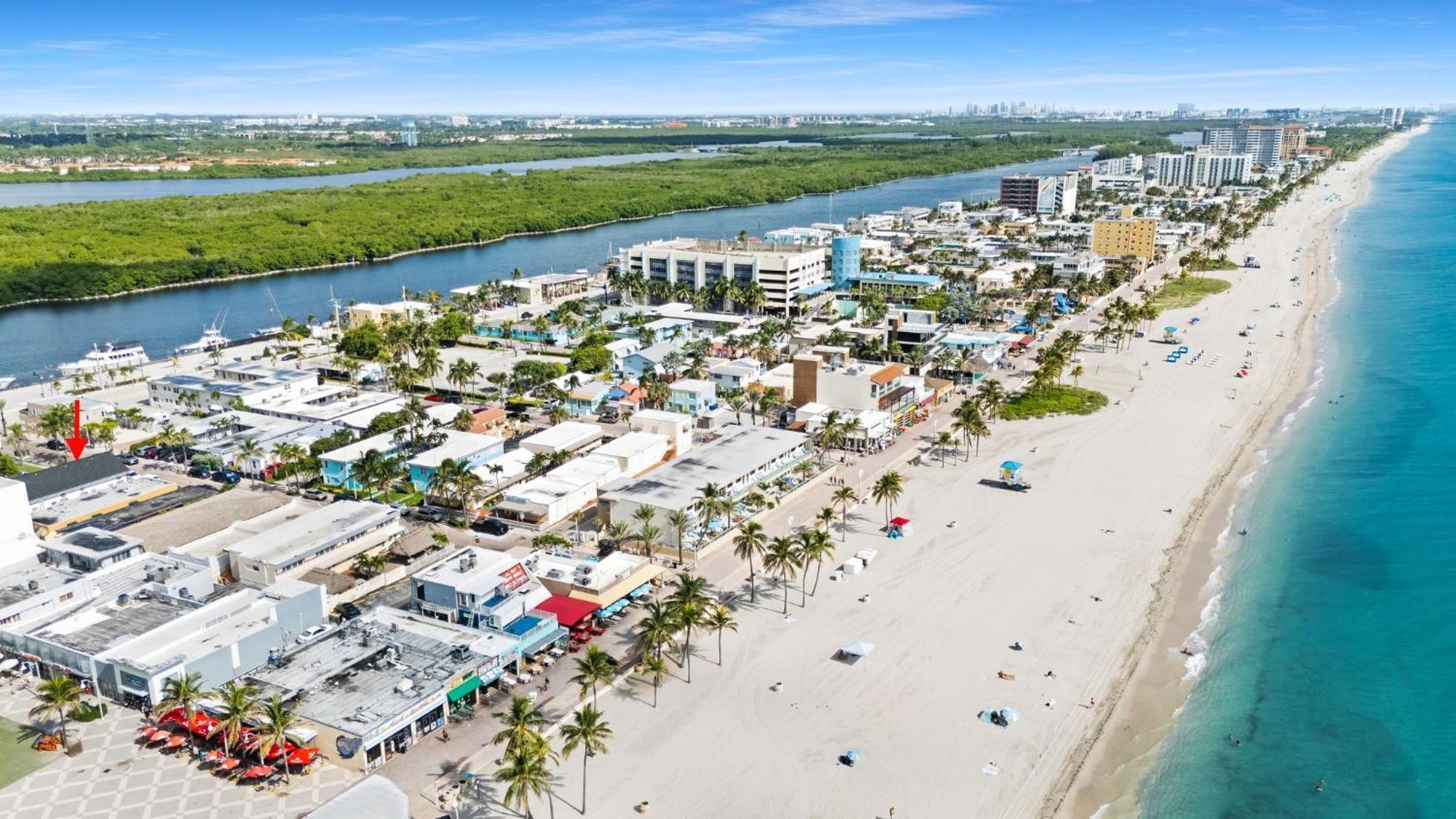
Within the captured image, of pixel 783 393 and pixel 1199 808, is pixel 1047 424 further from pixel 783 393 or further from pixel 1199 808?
pixel 1199 808

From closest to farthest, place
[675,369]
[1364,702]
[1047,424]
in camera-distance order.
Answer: [1364,702] → [1047,424] → [675,369]

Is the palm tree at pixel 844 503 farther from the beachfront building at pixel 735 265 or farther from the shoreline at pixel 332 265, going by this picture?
the shoreline at pixel 332 265

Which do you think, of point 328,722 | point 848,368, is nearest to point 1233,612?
point 848,368

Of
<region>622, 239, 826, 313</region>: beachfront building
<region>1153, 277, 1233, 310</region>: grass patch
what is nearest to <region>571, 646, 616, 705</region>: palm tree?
<region>622, 239, 826, 313</region>: beachfront building

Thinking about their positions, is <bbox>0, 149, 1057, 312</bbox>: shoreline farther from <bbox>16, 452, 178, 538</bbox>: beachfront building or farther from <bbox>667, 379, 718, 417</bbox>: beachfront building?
<bbox>667, 379, 718, 417</bbox>: beachfront building

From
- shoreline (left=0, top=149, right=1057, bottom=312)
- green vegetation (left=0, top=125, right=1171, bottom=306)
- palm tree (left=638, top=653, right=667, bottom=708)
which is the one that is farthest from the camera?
green vegetation (left=0, top=125, right=1171, bottom=306)

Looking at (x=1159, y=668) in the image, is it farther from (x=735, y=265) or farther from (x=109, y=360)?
(x=109, y=360)

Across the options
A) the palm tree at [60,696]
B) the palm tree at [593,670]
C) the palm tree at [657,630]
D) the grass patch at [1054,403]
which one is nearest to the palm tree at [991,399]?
the grass patch at [1054,403]
